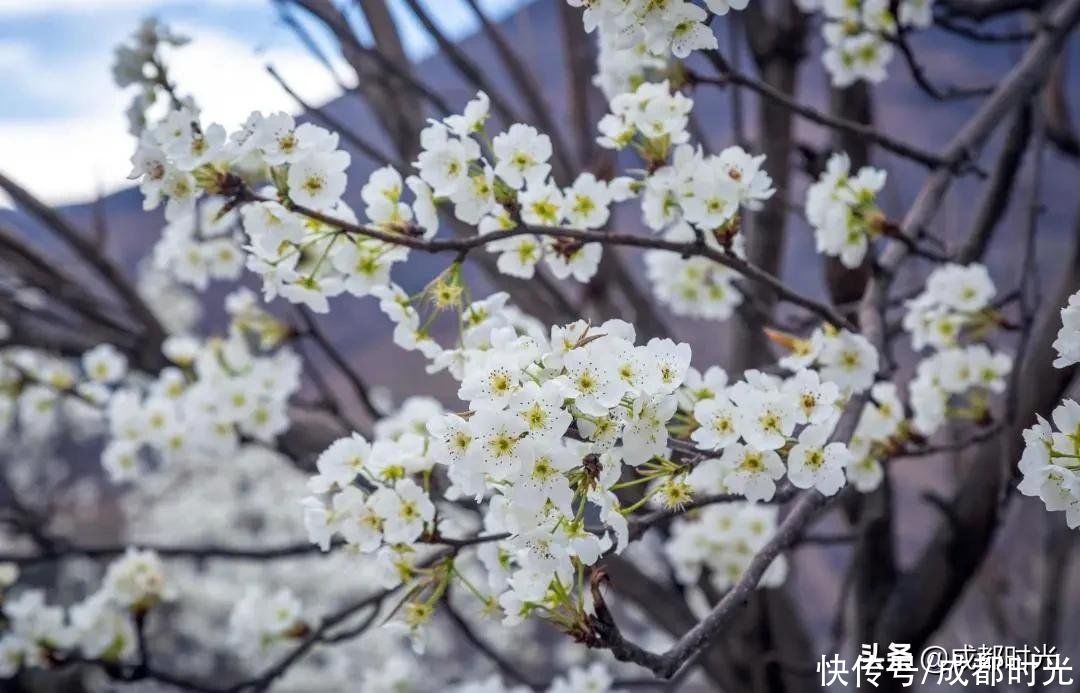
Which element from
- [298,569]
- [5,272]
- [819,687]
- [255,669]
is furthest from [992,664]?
[298,569]

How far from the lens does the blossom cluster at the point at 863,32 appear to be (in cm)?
120

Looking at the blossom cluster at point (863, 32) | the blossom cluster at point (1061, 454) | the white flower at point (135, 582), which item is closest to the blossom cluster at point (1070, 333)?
the blossom cluster at point (1061, 454)

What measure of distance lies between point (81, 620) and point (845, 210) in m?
1.03

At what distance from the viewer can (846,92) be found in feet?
5.24

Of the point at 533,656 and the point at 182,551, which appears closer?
the point at 182,551

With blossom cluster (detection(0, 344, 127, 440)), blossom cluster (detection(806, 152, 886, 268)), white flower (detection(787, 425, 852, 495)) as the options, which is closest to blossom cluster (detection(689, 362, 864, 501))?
white flower (detection(787, 425, 852, 495))

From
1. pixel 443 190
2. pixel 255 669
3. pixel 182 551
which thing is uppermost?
pixel 443 190

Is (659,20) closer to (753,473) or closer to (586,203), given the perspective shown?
(586,203)

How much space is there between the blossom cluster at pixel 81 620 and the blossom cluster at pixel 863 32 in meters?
1.07

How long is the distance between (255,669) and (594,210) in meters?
3.46

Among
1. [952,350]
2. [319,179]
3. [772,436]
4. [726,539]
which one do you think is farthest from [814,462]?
[726,539]

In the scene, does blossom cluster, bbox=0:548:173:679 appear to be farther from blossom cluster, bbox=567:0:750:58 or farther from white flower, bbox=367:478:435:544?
blossom cluster, bbox=567:0:750:58

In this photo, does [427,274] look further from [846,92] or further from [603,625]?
[846,92]

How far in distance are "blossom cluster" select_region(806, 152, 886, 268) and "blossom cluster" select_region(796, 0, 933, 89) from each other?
286mm
